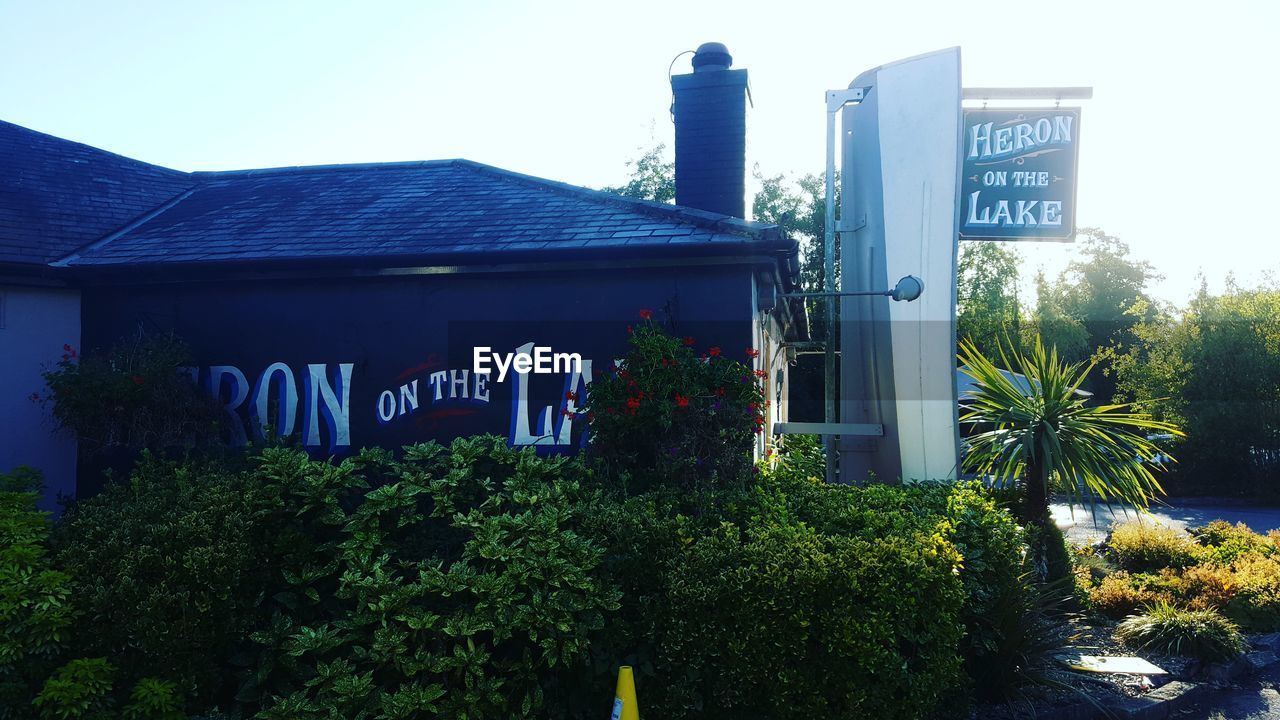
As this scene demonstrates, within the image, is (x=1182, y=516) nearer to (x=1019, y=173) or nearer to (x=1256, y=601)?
(x=1256, y=601)

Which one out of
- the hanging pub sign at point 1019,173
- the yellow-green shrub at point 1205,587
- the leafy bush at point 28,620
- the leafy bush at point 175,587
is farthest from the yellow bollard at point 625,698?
the hanging pub sign at point 1019,173

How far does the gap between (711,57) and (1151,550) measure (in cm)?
730

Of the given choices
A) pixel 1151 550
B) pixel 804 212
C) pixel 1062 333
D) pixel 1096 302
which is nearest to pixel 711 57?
pixel 1151 550

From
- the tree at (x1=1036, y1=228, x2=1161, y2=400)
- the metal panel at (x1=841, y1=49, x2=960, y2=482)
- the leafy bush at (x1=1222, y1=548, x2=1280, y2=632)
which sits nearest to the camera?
the leafy bush at (x1=1222, y1=548, x2=1280, y2=632)

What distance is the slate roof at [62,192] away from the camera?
9.21 m

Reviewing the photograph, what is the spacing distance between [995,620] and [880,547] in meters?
1.45

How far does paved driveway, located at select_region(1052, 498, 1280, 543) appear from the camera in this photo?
14.7m

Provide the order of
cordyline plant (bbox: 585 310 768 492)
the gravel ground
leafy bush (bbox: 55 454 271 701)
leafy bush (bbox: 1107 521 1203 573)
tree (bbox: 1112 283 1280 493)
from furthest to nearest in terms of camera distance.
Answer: tree (bbox: 1112 283 1280 493) → leafy bush (bbox: 1107 521 1203 573) → cordyline plant (bbox: 585 310 768 492) → the gravel ground → leafy bush (bbox: 55 454 271 701)

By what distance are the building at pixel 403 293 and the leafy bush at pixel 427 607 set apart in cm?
278

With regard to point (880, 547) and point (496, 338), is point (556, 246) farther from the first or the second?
point (880, 547)

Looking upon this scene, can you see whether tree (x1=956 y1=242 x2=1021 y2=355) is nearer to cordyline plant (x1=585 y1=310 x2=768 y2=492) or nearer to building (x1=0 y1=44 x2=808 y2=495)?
building (x1=0 y1=44 x2=808 y2=495)

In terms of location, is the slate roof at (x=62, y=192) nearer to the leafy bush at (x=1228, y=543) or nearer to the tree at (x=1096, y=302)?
the leafy bush at (x=1228, y=543)

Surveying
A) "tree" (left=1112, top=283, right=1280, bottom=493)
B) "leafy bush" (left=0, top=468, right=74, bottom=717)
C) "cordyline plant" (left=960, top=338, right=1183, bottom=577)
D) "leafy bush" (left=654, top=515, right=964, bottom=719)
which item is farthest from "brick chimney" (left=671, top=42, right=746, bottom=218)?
"tree" (left=1112, top=283, right=1280, bottom=493)

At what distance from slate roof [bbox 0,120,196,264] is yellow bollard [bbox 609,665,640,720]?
8.03 meters
